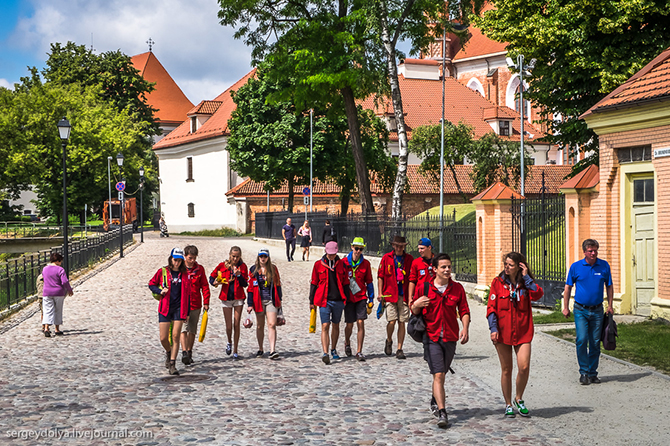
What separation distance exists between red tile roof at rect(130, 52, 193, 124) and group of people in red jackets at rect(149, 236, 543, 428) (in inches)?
3194

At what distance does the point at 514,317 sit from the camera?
7348 millimetres

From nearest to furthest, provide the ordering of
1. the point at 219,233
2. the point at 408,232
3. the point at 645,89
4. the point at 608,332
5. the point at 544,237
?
the point at 608,332 → the point at 645,89 → the point at 544,237 → the point at 408,232 → the point at 219,233

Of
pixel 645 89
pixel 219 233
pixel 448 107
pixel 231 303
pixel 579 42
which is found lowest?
pixel 219 233

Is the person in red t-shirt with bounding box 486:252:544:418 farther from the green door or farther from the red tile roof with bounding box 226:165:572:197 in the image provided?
the red tile roof with bounding box 226:165:572:197

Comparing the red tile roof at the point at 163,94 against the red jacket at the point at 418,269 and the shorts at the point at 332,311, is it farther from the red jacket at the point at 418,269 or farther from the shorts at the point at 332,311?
the red jacket at the point at 418,269

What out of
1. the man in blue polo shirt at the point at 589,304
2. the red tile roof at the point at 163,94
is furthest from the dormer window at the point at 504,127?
the man in blue polo shirt at the point at 589,304

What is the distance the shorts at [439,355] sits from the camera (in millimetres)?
7254

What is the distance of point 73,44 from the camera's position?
6631cm

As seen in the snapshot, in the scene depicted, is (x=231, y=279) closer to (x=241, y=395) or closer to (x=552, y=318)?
(x=241, y=395)

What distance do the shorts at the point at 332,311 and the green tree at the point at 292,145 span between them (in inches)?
1464

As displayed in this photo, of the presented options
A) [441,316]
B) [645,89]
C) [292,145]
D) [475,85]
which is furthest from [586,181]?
[475,85]

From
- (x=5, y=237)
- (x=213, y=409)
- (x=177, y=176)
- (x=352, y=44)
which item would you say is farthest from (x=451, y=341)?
(x=177, y=176)

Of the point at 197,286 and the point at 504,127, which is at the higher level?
the point at 504,127

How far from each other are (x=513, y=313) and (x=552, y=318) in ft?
24.4
